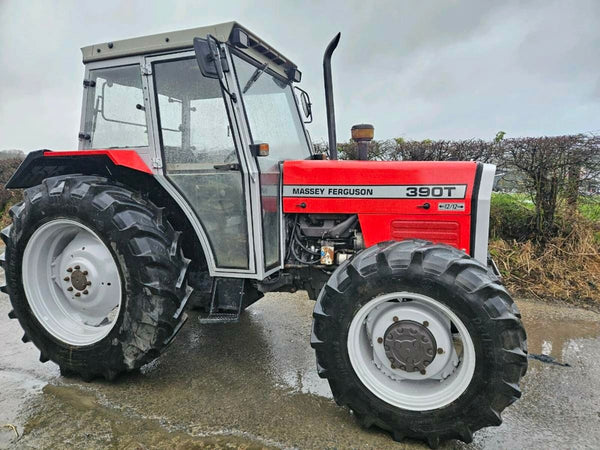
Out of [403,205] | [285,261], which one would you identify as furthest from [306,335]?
[403,205]

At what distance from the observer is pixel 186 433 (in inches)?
88.4

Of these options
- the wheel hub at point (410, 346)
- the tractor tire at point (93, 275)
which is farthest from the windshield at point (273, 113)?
the wheel hub at point (410, 346)

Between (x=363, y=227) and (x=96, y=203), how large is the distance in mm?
1813

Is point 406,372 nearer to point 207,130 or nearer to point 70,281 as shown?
point 207,130

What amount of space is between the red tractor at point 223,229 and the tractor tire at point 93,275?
0.03ft

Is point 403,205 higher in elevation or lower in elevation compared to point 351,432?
higher

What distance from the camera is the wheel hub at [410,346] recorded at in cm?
220

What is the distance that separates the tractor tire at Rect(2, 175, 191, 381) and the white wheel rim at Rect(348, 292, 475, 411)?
49.1 inches

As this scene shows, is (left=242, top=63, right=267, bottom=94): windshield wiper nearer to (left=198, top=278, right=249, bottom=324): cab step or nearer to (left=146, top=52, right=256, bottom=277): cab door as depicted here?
(left=146, top=52, right=256, bottom=277): cab door

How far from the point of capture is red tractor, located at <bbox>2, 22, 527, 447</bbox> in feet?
7.30

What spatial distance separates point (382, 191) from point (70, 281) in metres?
2.35

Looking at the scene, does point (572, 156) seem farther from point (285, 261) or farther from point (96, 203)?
point (96, 203)

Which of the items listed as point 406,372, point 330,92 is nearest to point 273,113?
point 330,92

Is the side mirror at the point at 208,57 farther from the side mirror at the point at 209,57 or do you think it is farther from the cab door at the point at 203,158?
the cab door at the point at 203,158
